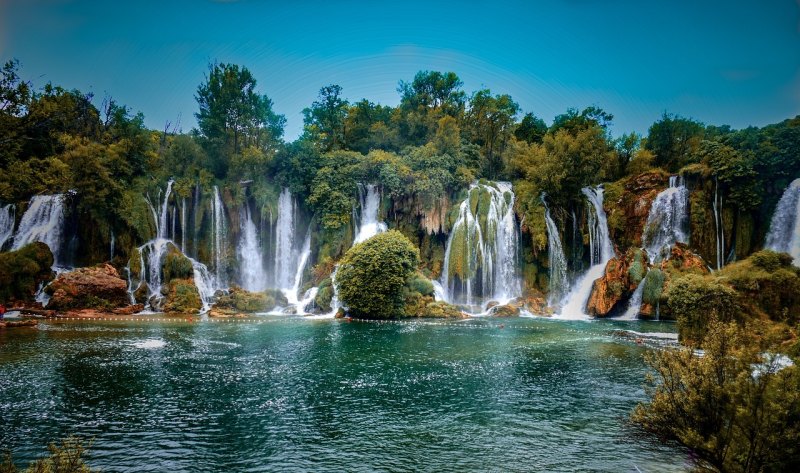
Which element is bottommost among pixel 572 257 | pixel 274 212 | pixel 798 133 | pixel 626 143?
pixel 572 257

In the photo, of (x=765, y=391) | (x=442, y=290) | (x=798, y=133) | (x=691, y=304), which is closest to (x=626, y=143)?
(x=798, y=133)

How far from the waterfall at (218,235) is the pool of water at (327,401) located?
56.3 ft

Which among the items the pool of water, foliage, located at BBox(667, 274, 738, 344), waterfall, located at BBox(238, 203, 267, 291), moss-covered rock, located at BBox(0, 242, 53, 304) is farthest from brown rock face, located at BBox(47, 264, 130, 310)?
foliage, located at BBox(667, 274, 738, 344)

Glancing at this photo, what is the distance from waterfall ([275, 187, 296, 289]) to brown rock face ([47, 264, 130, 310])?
44.5 ft

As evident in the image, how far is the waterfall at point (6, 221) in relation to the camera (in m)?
40.0

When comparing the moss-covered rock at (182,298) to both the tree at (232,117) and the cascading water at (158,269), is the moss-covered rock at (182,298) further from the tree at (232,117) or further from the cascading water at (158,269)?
the tree at (232,117)

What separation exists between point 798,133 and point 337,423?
4080 cm

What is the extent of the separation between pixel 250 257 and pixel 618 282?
33.6m

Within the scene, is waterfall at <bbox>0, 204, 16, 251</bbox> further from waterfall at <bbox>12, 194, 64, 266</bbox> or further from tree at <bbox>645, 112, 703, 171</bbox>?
tree at <bbox>645, 112, 703, 171</bbox>

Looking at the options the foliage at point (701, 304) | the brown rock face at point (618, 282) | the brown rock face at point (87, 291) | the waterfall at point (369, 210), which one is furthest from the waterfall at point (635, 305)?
the brown rock face at point (87, 291)

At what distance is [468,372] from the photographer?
19.4 metres

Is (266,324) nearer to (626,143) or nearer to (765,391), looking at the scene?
(765,391)

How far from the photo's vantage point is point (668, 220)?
129 feet

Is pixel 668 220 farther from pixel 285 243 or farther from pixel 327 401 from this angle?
pixel 285 243
